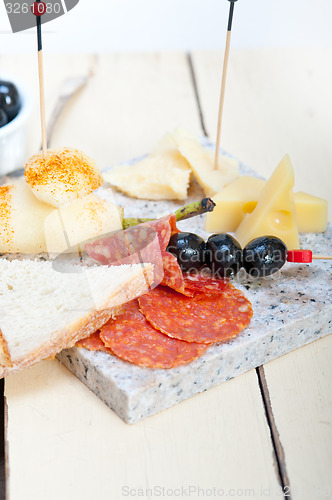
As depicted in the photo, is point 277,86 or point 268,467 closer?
point 268,467

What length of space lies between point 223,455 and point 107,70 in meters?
2.90

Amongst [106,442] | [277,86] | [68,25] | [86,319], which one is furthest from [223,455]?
[68,25]

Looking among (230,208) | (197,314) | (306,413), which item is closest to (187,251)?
(197,314)

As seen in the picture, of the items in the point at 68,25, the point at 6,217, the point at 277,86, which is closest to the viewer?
the point at 6,217

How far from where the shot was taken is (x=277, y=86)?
3.94 meters

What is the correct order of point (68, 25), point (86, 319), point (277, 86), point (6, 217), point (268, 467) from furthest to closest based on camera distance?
1. point (68, 25)
2. point (277, 86)
3. point (6, 217)
4. point (86, 319)
5. point (268, 467)

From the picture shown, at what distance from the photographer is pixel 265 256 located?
2168 mm

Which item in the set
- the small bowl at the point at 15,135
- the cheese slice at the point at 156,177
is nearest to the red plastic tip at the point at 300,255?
the cheese slice at the point at 156,177

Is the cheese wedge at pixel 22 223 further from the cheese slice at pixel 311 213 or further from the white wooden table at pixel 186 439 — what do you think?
the cheese slice at pixel 311 213

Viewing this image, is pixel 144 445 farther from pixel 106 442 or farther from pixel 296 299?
pixel 296 299

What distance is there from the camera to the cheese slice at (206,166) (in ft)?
8.84

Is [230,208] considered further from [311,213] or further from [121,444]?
[121,444]

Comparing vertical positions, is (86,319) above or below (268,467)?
above

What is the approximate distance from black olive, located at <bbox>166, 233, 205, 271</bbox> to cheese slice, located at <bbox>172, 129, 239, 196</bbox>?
0.52 meters
